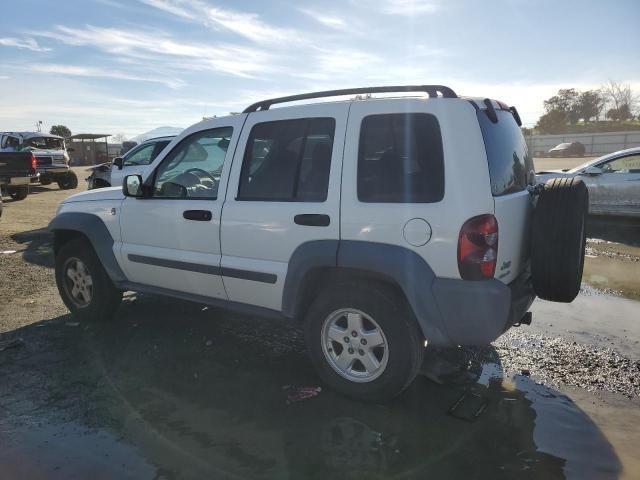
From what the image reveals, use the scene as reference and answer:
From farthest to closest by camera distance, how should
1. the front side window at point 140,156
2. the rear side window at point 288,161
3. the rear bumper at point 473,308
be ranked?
1. the front side window at point 140,156
2. the rear side window at point 288,161
3. the rear bumper at point 473,308

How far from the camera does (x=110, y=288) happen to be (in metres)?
4.87

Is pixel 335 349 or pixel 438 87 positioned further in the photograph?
pixel 335 349

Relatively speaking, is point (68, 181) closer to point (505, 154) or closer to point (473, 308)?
point (505, 154)

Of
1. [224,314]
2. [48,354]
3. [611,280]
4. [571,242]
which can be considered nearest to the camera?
[571,242]

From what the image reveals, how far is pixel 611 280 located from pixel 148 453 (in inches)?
230

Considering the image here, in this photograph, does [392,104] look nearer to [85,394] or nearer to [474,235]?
[474,235]

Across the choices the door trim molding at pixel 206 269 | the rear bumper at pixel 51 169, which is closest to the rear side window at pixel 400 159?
the door trim molding at pixel 206 269

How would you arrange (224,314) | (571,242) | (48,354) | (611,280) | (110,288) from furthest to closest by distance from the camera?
(611,280) < (224,314) < (110,288) < (48,354) < (571,242)

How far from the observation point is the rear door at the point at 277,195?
3387mm

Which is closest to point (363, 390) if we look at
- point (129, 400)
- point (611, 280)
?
point (129, 400)

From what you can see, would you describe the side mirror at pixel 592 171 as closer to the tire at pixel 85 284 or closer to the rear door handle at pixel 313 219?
the rear door handle at pixel 313 219

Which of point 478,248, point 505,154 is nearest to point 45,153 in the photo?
point 505,154

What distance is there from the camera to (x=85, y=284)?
16.3ft

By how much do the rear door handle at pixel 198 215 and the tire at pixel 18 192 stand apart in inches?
541
